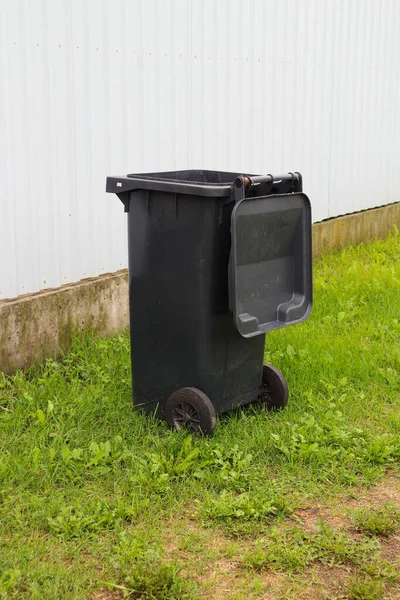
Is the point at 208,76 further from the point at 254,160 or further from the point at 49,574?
the point at 49,574

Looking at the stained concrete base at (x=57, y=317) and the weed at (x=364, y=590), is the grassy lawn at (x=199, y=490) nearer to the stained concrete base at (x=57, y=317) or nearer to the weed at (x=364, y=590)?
the weed at (x=364, y=590)

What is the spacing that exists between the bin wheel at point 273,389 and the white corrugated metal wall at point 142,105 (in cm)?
155

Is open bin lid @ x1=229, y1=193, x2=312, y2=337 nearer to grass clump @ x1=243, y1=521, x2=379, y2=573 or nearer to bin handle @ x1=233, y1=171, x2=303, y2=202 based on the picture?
bin handle @ x1=233, y1=171, x2=303, y2=202

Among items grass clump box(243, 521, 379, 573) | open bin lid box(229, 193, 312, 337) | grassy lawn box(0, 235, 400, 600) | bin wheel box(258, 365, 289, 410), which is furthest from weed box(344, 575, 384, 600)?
bin wheel box(258, 365, 289, 410)

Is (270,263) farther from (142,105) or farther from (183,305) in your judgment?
(142,105)

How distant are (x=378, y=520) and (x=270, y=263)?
1421mm

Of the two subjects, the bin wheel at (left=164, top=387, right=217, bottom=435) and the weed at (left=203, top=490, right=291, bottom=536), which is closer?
the weed at (left=203, top=490, right=291, bottom=536)

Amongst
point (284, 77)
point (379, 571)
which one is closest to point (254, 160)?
point (284, 77)

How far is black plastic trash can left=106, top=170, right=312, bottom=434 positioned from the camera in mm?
4156

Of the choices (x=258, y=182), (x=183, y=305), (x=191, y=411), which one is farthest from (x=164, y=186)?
(x=191, y=411)

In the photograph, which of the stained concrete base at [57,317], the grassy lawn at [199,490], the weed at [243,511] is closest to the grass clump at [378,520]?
the grassy lawn at [199,490]

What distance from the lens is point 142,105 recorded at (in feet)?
19.4

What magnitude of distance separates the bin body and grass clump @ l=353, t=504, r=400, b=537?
1.01 m

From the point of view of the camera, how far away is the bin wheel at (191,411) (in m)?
4.27
